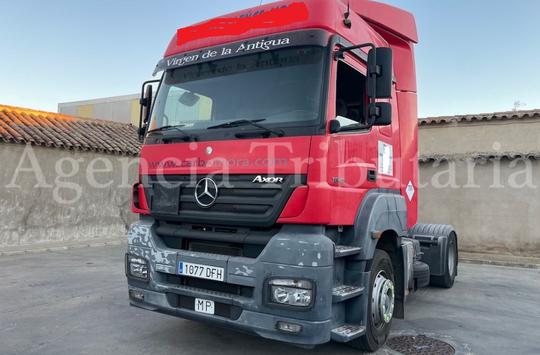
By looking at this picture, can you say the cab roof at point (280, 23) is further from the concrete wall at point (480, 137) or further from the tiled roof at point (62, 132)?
the tiled roof at point (62, 132)

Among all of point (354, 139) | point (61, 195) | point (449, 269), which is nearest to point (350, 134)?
point (354, 139)

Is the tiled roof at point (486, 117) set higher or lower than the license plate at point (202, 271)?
higher

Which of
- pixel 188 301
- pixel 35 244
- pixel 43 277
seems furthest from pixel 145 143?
pixel 35 244

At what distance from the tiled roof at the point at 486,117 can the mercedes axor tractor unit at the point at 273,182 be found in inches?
328

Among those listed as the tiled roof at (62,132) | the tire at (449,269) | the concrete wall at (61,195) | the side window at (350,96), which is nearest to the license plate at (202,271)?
the side window at (350,96)

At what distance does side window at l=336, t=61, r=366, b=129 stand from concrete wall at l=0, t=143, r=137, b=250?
970 centimetres

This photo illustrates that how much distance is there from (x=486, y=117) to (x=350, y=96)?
9155mm

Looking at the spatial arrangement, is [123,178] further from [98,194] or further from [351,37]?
[351,37]

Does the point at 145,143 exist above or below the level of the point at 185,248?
above

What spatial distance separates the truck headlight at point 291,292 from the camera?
3.24 m

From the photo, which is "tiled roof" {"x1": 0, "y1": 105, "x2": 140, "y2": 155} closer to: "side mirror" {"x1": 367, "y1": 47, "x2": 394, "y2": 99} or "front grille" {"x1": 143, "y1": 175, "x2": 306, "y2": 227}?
"front grille" {"x1": 143, "y1": 175, "x2": 306, "y2": 227}

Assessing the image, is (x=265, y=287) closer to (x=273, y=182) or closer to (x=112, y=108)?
(x=273, y=182)

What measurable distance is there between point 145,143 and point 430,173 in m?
9.67

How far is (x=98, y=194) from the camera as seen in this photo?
1269cm
